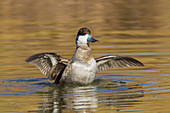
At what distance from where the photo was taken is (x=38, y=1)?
31.0 m

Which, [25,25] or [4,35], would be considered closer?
[4,35]

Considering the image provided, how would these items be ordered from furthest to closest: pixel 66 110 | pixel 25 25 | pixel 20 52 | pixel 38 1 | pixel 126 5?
1. pixel 38 1
2. pixel 126 5
3. pixel 25 25
4. pixel 20 52
5. pixel 66 110

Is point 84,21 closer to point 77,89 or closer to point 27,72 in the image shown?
point 27,72

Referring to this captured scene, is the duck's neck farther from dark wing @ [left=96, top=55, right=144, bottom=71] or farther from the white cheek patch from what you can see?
dark wing @ [left=96, top=55, right=144, bottom=71]

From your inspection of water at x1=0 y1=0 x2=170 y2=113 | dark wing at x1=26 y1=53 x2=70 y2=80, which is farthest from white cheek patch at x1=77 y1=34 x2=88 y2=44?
water at x1=0 y1=0 x2=170 y2=113

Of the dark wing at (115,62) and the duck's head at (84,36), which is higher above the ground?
the duck's head at (84,36)

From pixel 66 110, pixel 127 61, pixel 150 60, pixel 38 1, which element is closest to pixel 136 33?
pixel 150 60

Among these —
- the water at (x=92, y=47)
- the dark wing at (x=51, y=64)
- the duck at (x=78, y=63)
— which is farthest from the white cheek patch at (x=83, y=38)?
the water at (x=92, y=47)

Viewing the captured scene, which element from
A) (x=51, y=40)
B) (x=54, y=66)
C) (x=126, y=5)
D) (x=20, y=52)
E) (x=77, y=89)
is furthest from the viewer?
(x=126, y=5)

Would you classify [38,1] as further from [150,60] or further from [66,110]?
[66,110]

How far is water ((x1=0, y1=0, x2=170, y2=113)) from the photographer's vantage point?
975cm

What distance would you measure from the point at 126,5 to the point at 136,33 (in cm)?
952

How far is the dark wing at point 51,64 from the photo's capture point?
1173cm

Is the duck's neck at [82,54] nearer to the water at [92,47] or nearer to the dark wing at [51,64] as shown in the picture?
the dark wing at [51,64]
